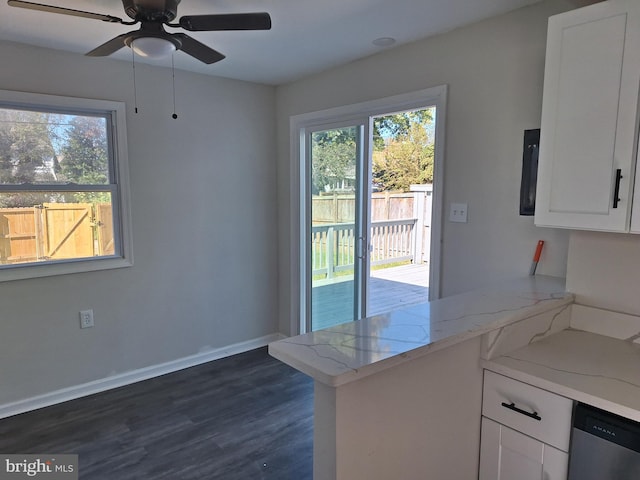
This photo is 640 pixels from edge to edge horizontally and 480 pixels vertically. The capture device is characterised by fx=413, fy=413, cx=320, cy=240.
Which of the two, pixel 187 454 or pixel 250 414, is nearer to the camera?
pixel 187 454

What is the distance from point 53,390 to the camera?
2918 millimetres

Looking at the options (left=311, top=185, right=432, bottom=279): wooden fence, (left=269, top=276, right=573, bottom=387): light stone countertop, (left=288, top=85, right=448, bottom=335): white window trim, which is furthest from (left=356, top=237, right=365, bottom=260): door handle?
Answer: (left=311, top=185, right=432, bottom=279): wooden fence

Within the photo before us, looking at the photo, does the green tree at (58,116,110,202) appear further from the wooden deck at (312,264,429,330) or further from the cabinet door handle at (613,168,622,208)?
the cabinet door handle at (613,168,622,208)

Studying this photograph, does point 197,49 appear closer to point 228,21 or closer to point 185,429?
point 228,21

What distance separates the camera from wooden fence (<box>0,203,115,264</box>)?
8.99 feet

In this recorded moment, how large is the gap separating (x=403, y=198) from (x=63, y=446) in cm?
596

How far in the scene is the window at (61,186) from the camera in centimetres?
271

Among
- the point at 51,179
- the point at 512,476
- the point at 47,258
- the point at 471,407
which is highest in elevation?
the point at 51,179

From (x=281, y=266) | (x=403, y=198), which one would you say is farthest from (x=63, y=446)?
(x=403, y=198)

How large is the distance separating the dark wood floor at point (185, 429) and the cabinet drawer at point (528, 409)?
1.11 m

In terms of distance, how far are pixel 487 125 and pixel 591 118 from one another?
0.78 meters

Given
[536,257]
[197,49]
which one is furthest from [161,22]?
[536,257]

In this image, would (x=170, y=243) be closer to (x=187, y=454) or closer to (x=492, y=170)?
(x=187, y=454)

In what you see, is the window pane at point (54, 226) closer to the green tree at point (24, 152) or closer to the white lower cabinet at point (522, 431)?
the green tree at point (24, 152)
